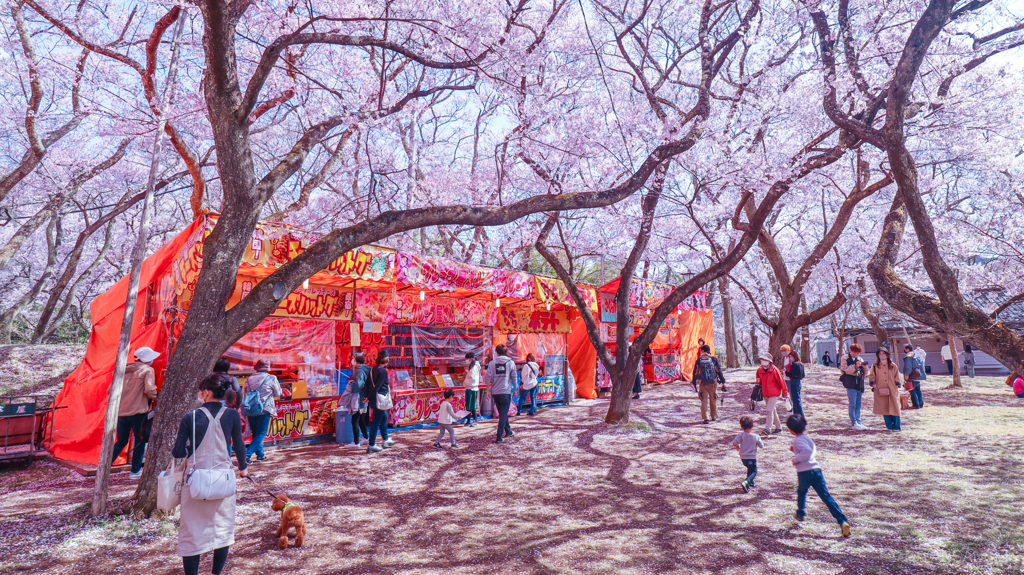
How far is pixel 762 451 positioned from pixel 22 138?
20.4 meters

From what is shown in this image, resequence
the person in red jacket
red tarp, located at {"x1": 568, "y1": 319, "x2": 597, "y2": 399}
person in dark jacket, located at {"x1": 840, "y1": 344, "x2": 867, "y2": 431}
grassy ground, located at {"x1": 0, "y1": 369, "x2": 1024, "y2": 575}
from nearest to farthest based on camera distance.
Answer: grassy ground, located at {"x1": 0, "y1": 369, "x2": 1024, "y2": 575}
the person in red jacket
person in dark jacket, located at {"x1": 840, "y1": 344, "x2": 867, "y2": 431}
red tarp, located at {"x1": 568, "y1": 319, "x2": 597, "y2": 399}

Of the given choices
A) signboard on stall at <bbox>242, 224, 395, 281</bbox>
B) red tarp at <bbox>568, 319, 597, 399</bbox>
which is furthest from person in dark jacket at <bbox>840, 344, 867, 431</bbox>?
signboard on stall at <bbox>242, 224, 395, 281</bbox>

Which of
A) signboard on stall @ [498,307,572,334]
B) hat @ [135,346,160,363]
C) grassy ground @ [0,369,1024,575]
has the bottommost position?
grassy ground @ [0,369,1024,575]

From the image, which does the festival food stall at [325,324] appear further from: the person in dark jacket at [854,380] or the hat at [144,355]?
the person in dark jacket at [854,380]

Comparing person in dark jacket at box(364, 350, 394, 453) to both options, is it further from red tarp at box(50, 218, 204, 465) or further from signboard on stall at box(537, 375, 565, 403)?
signboard on stall at box(537, 375, 565, 403)

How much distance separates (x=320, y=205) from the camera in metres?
17.4

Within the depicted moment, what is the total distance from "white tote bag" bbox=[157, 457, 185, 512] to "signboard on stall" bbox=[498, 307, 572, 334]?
10594 millimetres

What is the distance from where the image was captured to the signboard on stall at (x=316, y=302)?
388 inches

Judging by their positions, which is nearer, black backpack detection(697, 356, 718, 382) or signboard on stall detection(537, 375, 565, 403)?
black backpack detection(697, 356, 718, 382)

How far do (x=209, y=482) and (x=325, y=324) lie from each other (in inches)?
280

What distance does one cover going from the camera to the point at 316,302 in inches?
412

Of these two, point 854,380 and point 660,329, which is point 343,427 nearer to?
point 854,380

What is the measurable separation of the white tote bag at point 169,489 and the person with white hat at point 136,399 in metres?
4.36

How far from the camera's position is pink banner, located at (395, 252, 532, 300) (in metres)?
10.1
